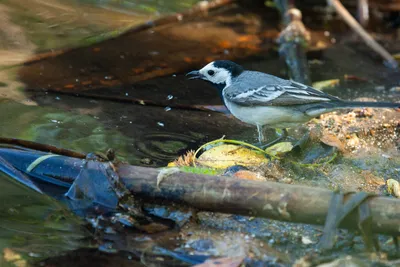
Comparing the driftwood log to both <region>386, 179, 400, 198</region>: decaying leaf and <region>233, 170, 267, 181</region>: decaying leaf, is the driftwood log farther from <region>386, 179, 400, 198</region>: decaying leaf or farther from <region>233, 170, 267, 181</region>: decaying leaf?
<region>386, 179, 400, 198</region>: decaying leaf

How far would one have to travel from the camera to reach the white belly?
5469mm

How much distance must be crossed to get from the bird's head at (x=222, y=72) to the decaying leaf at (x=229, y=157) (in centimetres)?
77

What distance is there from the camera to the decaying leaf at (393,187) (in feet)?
15.9

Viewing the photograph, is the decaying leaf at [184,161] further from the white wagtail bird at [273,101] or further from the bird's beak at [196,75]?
the bird's beak at [196,75]

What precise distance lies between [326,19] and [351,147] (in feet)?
18.6

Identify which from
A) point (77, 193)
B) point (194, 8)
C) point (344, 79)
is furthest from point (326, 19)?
point (77, 193)

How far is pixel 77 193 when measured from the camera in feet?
15.0

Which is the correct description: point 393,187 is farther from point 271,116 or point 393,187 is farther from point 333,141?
point 271,116

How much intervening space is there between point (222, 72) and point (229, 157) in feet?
3.36

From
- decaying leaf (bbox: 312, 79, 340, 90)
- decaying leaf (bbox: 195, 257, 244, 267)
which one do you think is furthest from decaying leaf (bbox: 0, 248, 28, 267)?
decaying leaf (bbox: 312, 79, 340, 90)

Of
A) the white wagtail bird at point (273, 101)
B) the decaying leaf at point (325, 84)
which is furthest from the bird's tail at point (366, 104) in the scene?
the decaying leaf at point (325, 84)

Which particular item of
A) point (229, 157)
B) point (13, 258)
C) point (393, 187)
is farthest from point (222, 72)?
point (13, 258)

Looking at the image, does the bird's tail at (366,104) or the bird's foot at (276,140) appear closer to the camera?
the bird's tail at (366,104)

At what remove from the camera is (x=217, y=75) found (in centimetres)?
615
